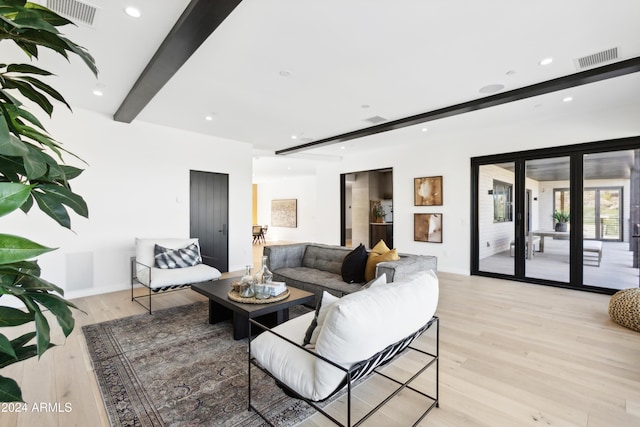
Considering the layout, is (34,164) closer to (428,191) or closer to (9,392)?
(9,392)

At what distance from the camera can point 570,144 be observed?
189 inches

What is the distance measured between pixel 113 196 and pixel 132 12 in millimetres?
3264

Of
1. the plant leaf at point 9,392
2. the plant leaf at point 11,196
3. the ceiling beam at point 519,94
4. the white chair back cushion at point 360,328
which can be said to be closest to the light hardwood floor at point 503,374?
the white chair back cushion at point 360,328

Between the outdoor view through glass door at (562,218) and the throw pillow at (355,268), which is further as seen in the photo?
the outdoor view through glass door at (562,218)

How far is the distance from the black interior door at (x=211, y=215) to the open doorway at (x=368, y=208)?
135 inches

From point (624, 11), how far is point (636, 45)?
74 centimetres

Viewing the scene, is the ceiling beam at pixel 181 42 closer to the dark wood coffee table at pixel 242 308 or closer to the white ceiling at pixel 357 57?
the white ceiling at pixel 357 57

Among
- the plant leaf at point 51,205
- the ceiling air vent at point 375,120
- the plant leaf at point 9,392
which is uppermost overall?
the ceiling air vent at point 375,120

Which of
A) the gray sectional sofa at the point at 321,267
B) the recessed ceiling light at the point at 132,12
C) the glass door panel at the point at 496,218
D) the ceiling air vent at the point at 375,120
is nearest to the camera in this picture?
the recessed ceiling light at the point at 132,12

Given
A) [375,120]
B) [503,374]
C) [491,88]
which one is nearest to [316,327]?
[503,374]

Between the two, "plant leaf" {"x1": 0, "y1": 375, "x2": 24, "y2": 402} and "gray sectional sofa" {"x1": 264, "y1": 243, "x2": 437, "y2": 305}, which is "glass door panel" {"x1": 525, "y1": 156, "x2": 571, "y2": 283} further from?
"plant leaf" {"x1": 0, "y1": 375, "x2": 24, "y2": 402}

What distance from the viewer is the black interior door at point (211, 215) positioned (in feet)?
18.7

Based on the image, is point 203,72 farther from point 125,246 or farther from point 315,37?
point 125,246

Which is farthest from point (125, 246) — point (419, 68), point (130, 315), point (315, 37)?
point (419, 68)
